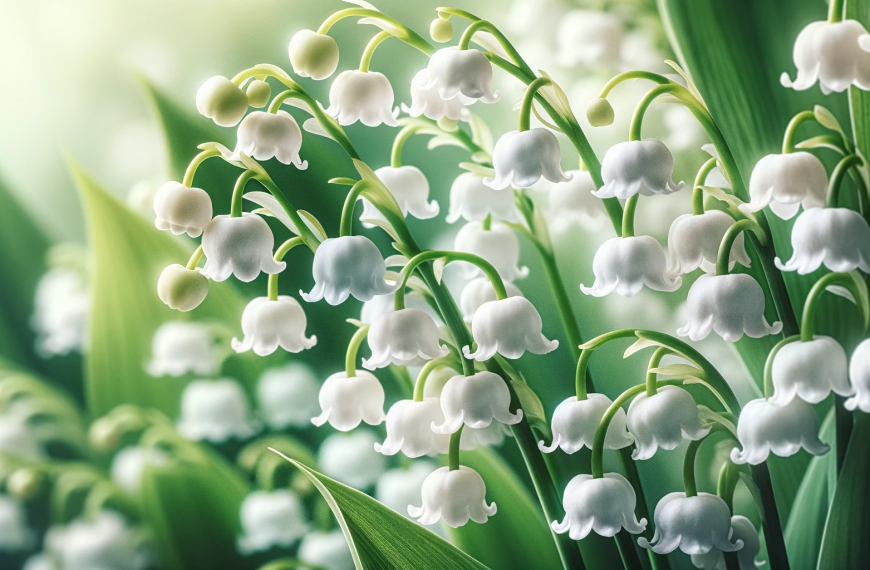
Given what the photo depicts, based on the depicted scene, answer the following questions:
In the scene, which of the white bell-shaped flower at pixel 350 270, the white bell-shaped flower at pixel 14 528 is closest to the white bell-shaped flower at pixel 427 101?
the white bell-shaped flower at pixel 350 270

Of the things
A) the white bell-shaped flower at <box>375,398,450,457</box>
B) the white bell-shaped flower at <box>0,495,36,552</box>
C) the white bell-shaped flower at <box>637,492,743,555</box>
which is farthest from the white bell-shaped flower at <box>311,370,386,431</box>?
the white bell-shaped flower at <box>0,495,36,552</box>

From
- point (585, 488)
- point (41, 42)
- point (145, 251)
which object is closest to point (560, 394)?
point (585, 488)

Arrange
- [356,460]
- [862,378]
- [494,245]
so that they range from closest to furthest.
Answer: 1. [862,378]
2. [494,245]
3. [356,460]

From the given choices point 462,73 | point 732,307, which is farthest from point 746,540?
point 462,73

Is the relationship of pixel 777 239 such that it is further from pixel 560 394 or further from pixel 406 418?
pixel 406 418

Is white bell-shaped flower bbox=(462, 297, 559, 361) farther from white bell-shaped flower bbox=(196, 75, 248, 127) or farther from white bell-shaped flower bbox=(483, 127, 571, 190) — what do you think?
white bell-shaped flower bbox=(196, 75, 248, 127)

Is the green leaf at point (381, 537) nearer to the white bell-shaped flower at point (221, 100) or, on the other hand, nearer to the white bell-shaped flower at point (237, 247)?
the white bell-shaped flower at point (237, 247)

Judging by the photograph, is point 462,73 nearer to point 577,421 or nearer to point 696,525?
point 577,421
